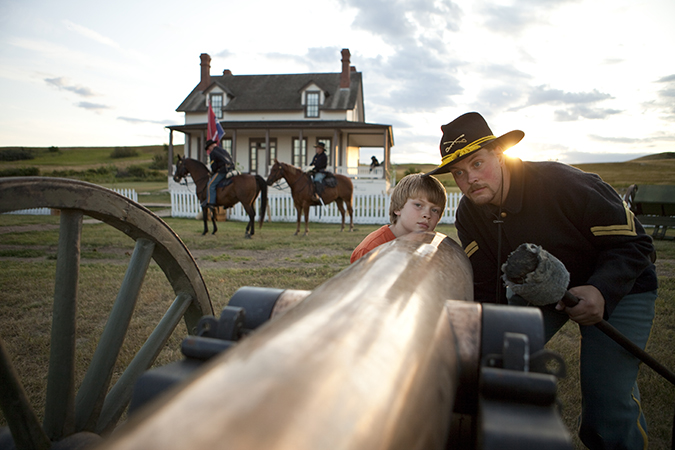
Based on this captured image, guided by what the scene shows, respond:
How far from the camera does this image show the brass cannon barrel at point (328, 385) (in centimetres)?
50

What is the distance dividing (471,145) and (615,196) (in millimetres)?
778

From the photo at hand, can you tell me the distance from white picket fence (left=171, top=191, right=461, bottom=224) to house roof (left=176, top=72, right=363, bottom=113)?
10.8m

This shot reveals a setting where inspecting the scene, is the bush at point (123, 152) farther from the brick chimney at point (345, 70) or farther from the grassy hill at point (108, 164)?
the brick chimney at point (345, 70)

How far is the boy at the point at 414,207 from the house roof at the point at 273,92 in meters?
25.2

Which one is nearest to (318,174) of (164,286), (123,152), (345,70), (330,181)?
(330,181)

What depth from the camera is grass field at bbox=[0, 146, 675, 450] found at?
3.10 metres

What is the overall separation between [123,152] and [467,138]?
284 feet

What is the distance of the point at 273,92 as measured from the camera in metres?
29.3

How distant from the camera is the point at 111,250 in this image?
8.48 m

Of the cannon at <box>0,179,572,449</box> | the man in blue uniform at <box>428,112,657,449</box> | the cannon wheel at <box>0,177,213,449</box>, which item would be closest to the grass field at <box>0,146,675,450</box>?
the man in blue uniform at <box>428,112,657,449</box>

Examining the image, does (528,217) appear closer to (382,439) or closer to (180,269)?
(180,269)

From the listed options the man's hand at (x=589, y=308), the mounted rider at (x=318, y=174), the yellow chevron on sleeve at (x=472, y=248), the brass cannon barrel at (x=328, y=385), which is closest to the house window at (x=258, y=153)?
the mounted rider at (x=318, y=174)

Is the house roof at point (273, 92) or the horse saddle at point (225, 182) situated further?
the house roof at point (273, 92)

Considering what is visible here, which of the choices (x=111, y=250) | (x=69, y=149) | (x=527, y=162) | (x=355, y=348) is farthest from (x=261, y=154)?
(x=69, y=149)
